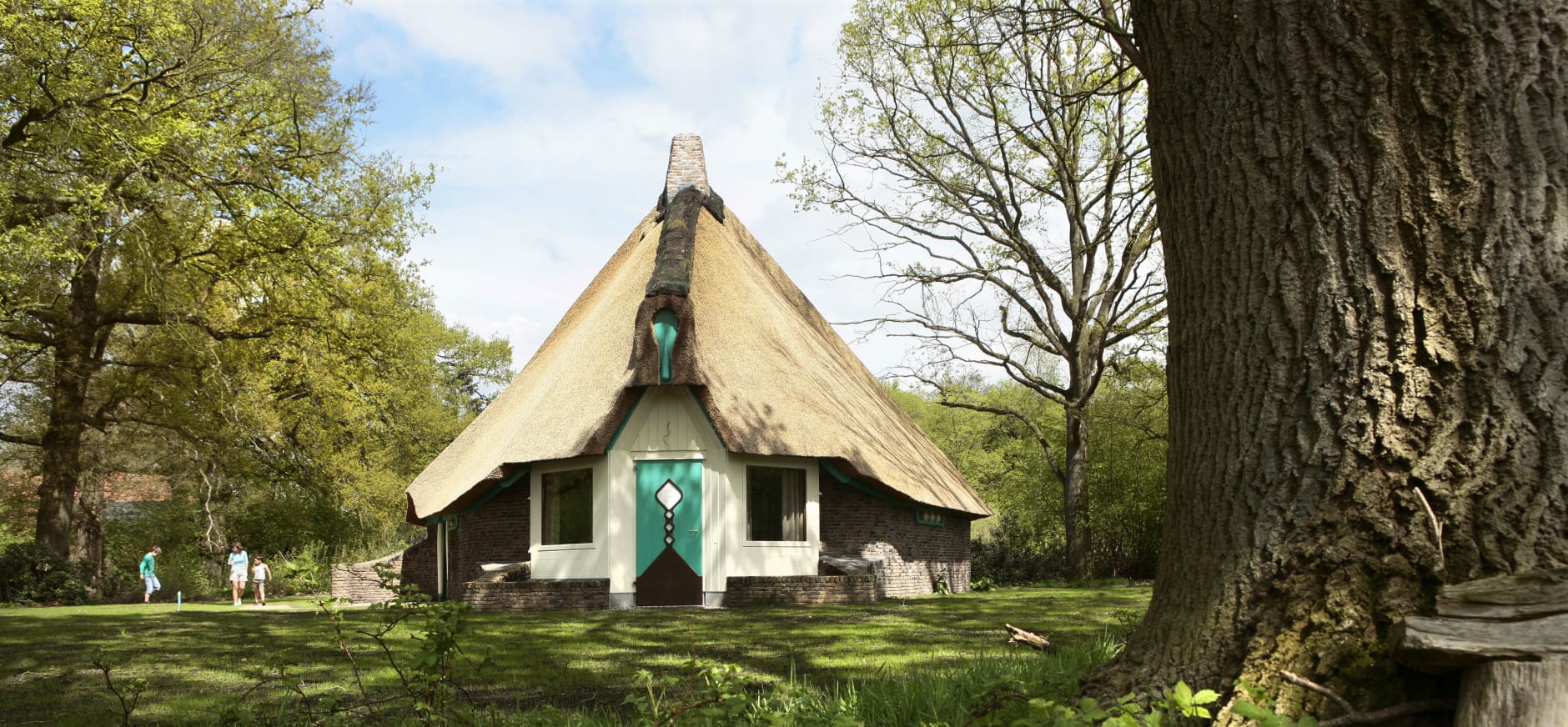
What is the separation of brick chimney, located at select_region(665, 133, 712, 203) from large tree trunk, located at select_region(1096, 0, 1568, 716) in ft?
74.1

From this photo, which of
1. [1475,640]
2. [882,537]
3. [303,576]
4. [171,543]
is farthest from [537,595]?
[171,543]

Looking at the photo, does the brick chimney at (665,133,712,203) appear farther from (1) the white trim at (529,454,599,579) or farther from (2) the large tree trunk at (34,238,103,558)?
(2) the large tree trunk at (34,238,103,558)

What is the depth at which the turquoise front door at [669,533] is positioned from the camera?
59.8 ft

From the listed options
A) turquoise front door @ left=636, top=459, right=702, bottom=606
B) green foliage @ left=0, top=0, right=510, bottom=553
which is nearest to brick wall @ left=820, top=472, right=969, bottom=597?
turquoise front door @ left=636, top=459, right=702, bottom=606

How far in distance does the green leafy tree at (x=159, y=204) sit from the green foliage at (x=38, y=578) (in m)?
1.58

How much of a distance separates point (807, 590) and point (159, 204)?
610 inches

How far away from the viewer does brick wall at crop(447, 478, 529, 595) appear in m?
19.5

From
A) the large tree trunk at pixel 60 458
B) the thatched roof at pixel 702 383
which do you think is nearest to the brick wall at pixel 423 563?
the thatched roof at pixel 702 383

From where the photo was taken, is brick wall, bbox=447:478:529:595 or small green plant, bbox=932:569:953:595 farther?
small green plant, bbox=932:569:953:595

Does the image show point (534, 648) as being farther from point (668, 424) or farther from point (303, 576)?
point (668, 424)

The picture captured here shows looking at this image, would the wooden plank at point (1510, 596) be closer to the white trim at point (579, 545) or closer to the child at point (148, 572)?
the white trim at point (579, 545)

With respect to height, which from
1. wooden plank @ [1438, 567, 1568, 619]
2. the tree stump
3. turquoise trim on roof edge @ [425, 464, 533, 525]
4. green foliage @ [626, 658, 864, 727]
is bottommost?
green foliage @ [626, 658, 864, 727]

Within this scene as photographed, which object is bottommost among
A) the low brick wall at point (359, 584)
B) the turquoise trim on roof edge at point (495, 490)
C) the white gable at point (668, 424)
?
the low brick wall at point (359, 584)

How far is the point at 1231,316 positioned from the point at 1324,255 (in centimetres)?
36
